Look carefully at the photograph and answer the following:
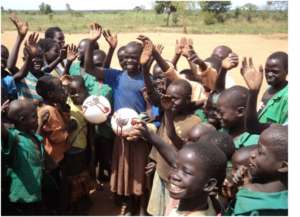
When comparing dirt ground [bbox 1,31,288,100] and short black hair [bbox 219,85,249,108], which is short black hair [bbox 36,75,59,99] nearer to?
short black hair [bbox 219,85,249,108]

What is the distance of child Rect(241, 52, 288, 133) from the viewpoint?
322 cm

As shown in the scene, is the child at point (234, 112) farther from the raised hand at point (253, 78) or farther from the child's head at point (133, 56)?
the child's head at point (133, 56)

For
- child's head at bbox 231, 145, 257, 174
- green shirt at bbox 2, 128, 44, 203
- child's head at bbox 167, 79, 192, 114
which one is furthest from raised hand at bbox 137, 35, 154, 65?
child's head at bbox 231, 145, 257, 174

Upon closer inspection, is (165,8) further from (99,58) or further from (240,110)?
(240,110)

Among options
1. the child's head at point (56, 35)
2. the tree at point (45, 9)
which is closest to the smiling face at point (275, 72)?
the child's head at point (56, 35)

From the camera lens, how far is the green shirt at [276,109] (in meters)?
3.90

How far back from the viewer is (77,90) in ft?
13.9

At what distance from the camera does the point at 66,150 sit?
13.4 feet

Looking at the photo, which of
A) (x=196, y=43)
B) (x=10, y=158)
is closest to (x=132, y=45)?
(x=10, y=158)

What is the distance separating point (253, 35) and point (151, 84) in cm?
1768

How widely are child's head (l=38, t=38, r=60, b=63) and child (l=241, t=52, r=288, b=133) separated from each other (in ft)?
7.49

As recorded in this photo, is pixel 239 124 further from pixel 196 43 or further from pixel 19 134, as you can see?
pixel 196 43

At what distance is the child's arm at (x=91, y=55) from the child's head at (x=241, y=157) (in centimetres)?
186

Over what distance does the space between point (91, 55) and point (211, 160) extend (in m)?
2.15
